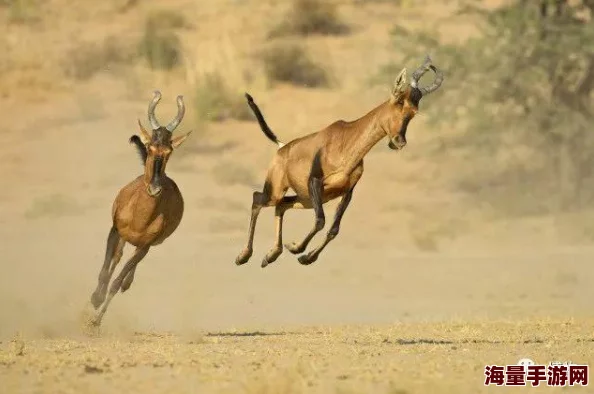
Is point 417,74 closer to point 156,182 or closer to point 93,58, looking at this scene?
point 156,182

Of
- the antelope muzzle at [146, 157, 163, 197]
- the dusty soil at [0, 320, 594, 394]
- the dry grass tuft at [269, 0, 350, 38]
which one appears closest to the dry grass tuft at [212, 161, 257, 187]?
the dry grass tuft at [269, 0, 350, 38]

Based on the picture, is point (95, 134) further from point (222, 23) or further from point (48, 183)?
point (222, 23)

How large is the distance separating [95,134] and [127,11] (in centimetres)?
695

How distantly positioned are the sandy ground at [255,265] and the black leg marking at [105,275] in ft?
0.82

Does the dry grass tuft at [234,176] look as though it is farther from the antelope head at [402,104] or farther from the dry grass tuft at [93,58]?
the antelope head at [402,104]

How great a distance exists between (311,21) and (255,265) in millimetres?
11127

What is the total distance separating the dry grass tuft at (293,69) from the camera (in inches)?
1158

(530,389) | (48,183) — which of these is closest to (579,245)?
(48,183)

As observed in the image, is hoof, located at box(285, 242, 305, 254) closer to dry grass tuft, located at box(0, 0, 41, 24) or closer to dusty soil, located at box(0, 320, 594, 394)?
dusty soil, located at box(0, 320, 594, 394)

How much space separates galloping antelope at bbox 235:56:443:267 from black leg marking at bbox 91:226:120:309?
1.37 meters

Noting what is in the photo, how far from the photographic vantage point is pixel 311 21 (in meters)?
32.3

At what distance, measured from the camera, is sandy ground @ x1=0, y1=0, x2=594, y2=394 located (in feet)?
41.9

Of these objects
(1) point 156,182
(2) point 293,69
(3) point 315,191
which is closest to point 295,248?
(3) point 315,191

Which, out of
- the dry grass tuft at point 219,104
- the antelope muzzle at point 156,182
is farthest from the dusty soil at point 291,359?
the dry grass tuft at point 219,104
